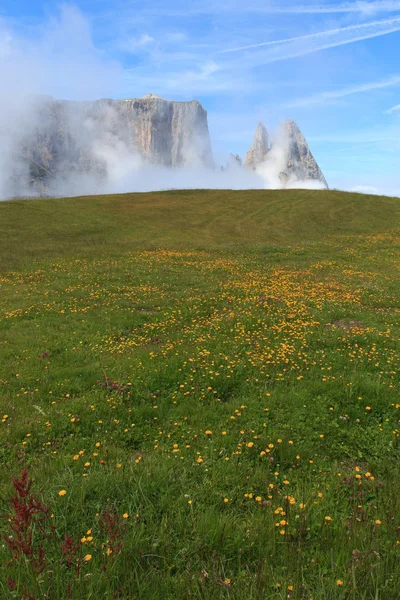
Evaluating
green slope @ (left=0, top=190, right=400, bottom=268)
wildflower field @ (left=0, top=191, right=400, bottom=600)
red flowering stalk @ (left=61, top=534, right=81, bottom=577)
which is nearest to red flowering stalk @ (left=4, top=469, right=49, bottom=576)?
wildflower field @ (left=0, top=191, right=400, bottom=600)

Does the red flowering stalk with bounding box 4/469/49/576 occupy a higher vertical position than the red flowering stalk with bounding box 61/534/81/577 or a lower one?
higher

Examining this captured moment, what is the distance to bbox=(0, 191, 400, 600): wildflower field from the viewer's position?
12.2ft

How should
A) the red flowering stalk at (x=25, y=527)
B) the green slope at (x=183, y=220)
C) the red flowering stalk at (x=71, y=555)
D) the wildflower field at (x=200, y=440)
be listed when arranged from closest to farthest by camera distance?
the red flowering stalk at (x=25, y=527) → the red flowering stalk at (x=71, y=555) → the wildflower field at (x=200, y=440) → the green slope at (x=183, y=220)

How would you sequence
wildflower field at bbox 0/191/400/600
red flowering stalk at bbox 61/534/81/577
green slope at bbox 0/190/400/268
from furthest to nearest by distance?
green slope at bbox 0/190/400/268 < wildflower field at bbox 0/191/400/600 < red flowering stalk at bbox 61/534/81/577

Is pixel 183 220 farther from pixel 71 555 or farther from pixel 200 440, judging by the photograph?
pixel 71 555

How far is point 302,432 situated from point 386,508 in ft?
7.17

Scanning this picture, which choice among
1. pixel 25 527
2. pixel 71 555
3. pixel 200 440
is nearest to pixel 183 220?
pixel 200 440

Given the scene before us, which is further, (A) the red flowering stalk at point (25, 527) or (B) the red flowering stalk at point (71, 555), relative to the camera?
(B) the red flowering stalk at point (71, 555)

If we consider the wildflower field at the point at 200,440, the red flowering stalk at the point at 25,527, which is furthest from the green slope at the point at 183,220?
the red flowering stalk at the point at 25,527

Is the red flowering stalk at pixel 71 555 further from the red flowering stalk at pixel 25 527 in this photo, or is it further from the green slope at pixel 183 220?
the green slope at pixel 183 220

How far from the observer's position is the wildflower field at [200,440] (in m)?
3.71

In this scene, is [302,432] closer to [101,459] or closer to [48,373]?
[101,459]

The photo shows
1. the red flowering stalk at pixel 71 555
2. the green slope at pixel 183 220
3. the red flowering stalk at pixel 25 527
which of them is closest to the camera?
the red flowering stalk at pixel 25 527

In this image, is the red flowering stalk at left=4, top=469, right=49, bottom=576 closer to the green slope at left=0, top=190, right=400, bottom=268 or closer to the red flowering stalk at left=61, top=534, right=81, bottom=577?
the red flowering stalk at left=61, top=534, right=81, bottom=577
